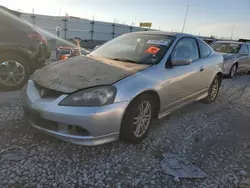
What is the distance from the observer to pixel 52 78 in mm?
2959

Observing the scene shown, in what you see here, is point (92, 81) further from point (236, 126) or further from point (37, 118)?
point (236, 126)

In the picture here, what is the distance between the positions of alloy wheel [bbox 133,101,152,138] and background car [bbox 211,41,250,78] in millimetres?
6671

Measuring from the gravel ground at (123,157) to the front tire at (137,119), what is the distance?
0.46 ft

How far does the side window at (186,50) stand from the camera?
3771 mm

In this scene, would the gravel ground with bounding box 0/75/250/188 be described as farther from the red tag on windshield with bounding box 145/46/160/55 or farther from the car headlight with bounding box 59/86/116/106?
the red tag on windshield with bounding box 145/46/160/55

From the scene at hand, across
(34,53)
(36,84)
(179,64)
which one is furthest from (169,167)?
(34,53)

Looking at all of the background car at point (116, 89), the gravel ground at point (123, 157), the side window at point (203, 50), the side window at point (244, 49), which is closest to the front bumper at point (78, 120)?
the background car at point (116, 89)

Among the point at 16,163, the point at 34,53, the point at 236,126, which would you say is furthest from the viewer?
the point at 34,53

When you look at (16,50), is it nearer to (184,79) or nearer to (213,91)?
(184,79)

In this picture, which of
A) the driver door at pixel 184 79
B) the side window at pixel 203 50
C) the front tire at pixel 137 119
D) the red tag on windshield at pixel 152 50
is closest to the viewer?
the front tire at pixel 137 119

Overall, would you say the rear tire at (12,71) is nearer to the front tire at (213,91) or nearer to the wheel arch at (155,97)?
the wheel arch at (155,97)

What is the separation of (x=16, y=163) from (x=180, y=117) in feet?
9.11

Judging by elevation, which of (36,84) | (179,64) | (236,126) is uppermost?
(179,64)

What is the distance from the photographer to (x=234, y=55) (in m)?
9.26
